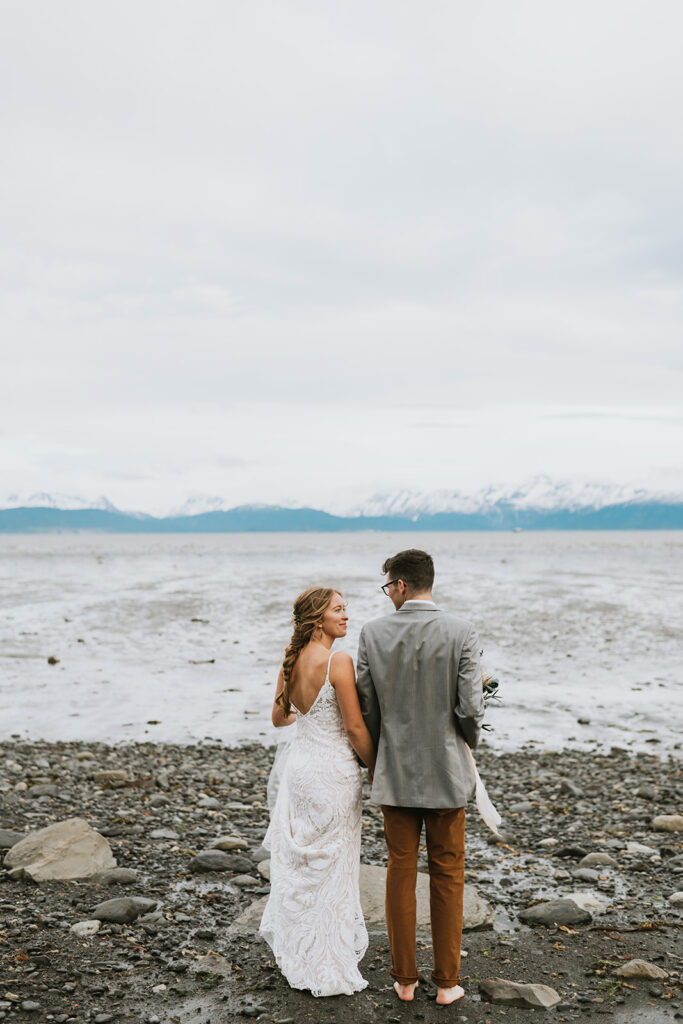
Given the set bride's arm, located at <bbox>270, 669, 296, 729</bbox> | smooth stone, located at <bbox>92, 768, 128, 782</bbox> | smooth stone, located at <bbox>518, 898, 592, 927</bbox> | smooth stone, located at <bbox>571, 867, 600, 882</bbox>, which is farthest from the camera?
smooth stone, located at <bbox>92, 768, 128, 782</bbox>

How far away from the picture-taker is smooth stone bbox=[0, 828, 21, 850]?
9008mm

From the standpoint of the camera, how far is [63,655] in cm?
2514

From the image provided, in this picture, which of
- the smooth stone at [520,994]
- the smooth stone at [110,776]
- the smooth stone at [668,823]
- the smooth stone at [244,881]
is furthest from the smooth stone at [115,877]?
the smooth stone at [668,823]

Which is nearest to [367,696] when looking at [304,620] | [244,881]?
[304,620]

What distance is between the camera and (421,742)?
5738 millimetres

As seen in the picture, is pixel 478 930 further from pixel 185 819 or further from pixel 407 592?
pixel 185 819

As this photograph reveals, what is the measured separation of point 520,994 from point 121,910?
339cm

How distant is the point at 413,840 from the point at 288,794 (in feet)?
3.14

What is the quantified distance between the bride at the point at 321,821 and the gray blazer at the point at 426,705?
11.4 inches

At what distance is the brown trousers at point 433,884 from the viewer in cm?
580

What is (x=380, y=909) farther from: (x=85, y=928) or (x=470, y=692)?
(x=470, y=692)

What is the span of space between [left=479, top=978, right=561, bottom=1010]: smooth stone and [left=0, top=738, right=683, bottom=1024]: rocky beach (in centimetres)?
1

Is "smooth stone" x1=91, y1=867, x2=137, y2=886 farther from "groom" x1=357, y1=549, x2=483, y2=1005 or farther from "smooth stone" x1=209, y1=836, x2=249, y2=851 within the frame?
"groom" x1=357, y1=549, x2=483, y2=1005

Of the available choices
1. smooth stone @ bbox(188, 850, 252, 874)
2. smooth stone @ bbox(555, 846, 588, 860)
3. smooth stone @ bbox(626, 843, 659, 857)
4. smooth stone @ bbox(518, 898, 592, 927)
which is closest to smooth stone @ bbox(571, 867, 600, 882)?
smooth stone @ bbox(555, 846, 588, 860)
